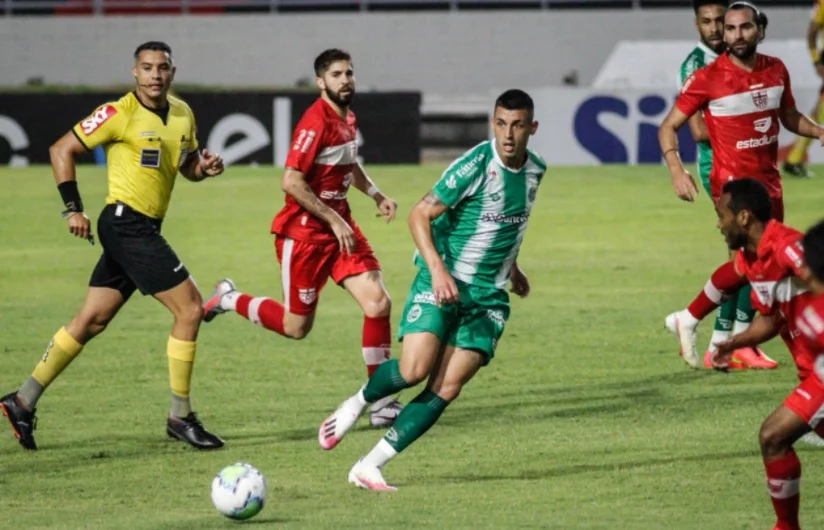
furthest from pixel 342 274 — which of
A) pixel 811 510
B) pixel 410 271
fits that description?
pixel 410 271

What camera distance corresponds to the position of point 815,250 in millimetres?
5742

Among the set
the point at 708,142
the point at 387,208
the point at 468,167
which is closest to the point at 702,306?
the point at 708,142

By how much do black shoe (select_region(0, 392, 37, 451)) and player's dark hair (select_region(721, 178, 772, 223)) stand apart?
4085 millimetres

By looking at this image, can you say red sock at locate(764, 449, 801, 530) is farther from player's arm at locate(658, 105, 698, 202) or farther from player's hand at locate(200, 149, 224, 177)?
player's hand at locate(200, 149, 224, 177)

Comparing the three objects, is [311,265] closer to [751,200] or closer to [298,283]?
[298,283]

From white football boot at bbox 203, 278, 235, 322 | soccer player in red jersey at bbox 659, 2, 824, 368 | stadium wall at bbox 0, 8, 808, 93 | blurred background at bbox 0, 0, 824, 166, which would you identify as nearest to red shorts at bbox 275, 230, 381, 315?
white football boot at bbox 203, 278, 235, 322

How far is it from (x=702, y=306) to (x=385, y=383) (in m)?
3.30

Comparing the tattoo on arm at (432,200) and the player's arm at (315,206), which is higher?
the tattoo on arm at (432,200)

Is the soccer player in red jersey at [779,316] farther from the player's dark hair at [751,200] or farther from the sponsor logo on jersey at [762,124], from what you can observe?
the sponsor logo on jersey at [762,124]

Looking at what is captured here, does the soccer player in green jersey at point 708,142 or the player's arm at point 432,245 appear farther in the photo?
the soccer player in green jersey at point 708,142

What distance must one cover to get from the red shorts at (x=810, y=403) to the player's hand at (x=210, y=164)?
382 centimetres

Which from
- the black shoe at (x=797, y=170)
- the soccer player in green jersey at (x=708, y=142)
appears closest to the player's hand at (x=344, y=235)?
the soccer player in green jersey at (x=708, y=142)

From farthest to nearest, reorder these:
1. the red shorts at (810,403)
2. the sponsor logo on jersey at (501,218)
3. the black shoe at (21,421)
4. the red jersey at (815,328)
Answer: the black shoe at (21,421), the sponsor logo on jersey at (501,218), the red shorts at (810,403), the red jersey at (815,328)

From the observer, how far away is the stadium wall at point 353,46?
29.4 meters
